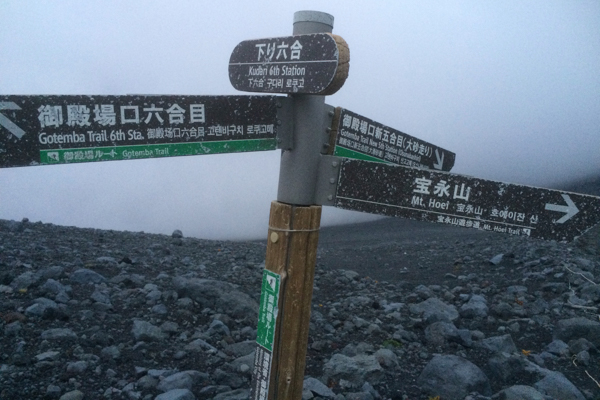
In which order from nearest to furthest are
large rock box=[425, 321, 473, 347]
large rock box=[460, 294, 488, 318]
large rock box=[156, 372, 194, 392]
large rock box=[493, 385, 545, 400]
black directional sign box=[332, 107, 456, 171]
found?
black directional sign box=[332, 107, 456, 171] < large rock box=[156, 372, 194, 392] < large rock box=[493, 385, 545, 400] < large rock box=[425, 321, 473, 347] < large rock box=[460, 294, 488, 318]

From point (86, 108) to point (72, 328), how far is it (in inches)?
110

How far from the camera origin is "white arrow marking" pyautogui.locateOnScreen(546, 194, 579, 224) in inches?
96.4

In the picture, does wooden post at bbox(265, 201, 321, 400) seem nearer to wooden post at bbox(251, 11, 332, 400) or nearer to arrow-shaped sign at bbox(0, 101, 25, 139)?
wooden post at bbox(251, 11, 332, 400)

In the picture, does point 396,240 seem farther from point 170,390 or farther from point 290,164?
point 290,164

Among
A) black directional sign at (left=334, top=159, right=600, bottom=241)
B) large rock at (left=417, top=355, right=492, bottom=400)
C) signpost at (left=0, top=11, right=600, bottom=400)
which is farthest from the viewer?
large rock at (left=417, top=355, right=492, bottom=400)

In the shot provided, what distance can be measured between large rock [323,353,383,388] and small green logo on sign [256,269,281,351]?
171 centimetres

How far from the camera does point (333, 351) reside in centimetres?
490

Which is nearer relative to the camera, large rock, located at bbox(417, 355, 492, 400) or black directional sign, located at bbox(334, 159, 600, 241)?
black directional sign, located at bbox(334, 159, 600, 241)

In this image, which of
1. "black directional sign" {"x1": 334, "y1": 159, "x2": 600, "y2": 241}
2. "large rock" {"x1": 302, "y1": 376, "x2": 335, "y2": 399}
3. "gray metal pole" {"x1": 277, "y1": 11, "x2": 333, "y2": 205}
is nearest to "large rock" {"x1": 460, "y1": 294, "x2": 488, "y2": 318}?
"large rock" {"x1": 302, "y1": 376, "x2": 335, "y2": 399}

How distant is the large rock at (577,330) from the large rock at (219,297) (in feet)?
10.4

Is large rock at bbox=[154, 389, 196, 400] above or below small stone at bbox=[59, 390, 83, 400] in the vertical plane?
above

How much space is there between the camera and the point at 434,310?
19.4 ft

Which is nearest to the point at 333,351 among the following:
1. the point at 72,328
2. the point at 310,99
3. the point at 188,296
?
the point at 188,296

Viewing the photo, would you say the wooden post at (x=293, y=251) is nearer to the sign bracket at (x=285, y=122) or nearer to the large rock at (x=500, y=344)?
the sign bracket at (x=285, y=122)
